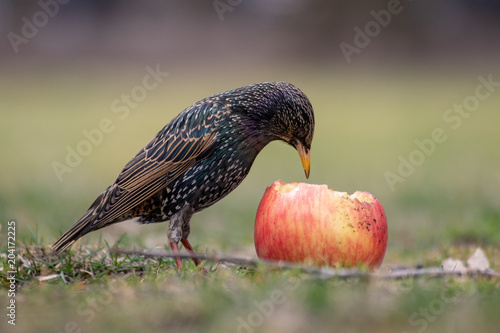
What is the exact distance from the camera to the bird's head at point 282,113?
429cm

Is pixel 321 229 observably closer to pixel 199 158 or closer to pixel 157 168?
pixel 199 158

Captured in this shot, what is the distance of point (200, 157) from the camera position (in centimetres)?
417

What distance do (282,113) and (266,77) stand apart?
39.4 feet

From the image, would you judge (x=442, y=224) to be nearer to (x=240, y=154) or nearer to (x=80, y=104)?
(x=240, y=154)

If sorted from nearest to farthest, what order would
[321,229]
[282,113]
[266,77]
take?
[321,229] < [282,113] < [266,77]

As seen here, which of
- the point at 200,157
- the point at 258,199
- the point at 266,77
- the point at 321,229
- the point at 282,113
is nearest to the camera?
the point at 321,229

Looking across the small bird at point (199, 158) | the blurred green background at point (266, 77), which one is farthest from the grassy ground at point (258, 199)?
the small bird at point (199, 158)

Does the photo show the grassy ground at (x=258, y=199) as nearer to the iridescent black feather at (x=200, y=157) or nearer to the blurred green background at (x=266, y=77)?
the blurred green background at (x=266, y=77)

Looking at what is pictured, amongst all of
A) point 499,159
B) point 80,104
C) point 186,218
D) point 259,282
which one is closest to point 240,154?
point 186,218

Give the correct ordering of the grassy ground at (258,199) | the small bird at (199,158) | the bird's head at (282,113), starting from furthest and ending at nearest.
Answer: the bird's head at (282,113) → the small bird at (199,158) → the grassy ground at (258,199)

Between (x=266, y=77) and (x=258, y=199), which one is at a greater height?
(x=266, y=77)

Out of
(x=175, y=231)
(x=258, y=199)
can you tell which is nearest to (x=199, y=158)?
(x=175, y=231)

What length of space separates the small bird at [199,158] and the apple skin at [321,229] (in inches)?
17.7

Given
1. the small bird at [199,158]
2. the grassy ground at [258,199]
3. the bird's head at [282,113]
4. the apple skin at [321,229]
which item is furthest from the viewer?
the bird's head at [282,113]
